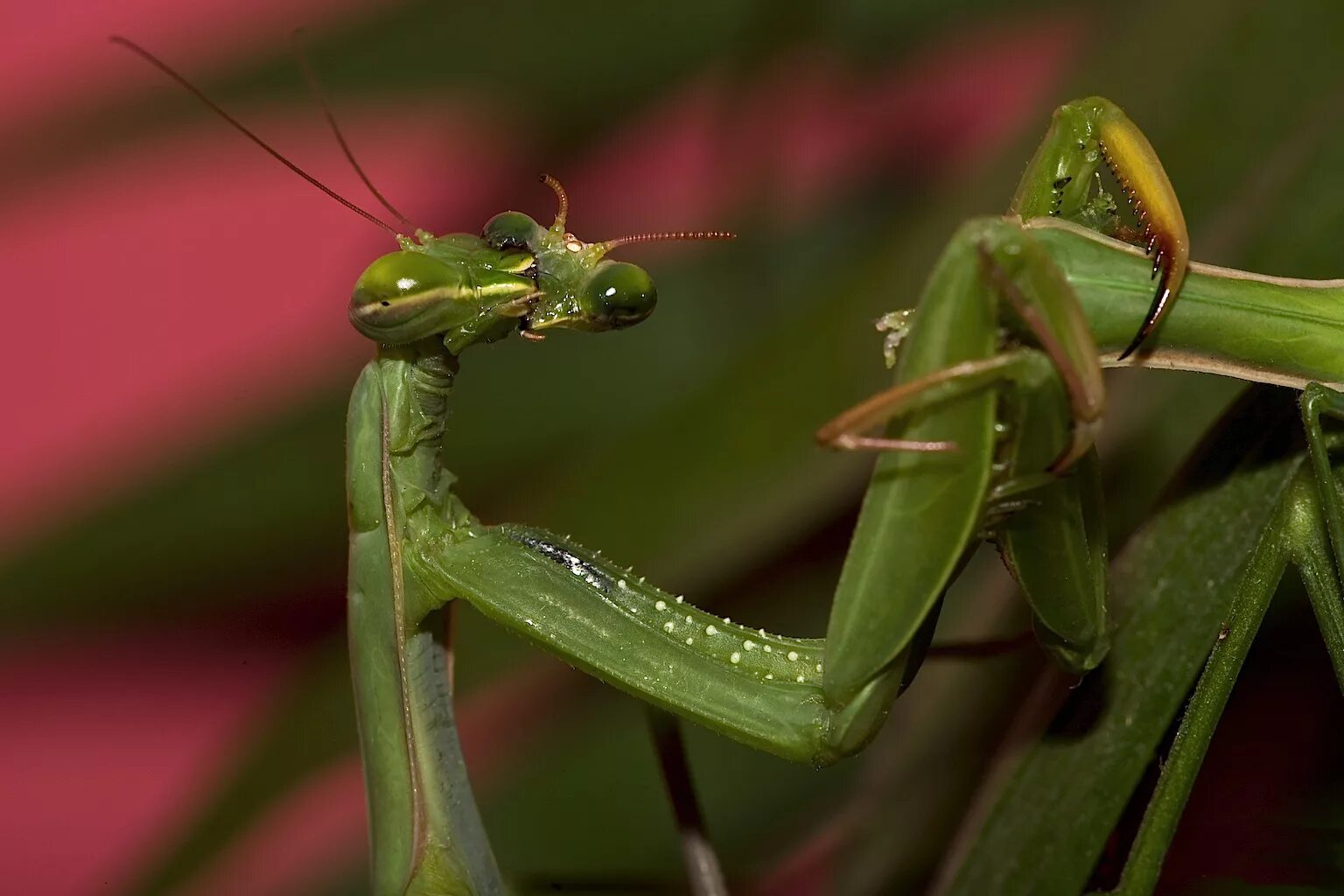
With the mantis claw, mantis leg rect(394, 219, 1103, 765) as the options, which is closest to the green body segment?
mantis leg rect(394, 219, 1103, 765)

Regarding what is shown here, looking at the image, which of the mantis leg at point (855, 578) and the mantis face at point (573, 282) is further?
the mantis face at point (573, 282)

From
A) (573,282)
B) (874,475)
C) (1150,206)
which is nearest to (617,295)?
(573,282)

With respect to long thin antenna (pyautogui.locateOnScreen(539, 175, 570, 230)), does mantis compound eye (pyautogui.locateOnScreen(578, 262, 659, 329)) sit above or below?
below

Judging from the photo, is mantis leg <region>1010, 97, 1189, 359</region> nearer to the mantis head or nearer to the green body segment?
the green body segment

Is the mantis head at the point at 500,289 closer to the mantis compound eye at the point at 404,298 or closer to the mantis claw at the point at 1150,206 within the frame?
the mantis compound eye at the point at 404,298

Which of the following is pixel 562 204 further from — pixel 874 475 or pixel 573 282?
pixel 874 475

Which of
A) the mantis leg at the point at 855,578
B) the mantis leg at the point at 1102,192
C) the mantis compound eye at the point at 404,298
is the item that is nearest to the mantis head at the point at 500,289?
the mantis compound eye at the point at 404,298
